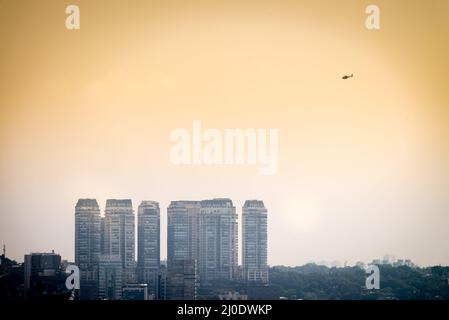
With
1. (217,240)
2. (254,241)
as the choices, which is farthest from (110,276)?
(254,241)

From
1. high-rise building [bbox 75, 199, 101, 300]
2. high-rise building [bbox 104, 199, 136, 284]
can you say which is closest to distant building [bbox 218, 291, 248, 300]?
high-rise building [bbox 104, 199, 136, 284]

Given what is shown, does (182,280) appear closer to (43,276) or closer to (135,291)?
(135,291)

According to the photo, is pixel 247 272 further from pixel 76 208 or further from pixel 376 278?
pixel 76 208

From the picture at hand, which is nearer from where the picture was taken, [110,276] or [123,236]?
[110,276]

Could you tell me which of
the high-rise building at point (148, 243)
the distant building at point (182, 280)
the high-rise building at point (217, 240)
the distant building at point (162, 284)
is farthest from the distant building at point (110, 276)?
the high-rise building at point (217, 240)
